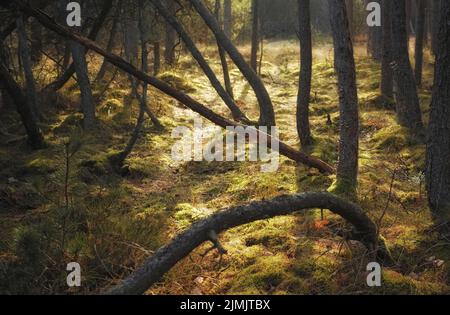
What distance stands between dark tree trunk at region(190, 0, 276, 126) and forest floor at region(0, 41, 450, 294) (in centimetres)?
89

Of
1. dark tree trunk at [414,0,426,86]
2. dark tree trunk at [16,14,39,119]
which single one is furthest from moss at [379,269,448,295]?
dark tree trunk at [414,0,426,86]

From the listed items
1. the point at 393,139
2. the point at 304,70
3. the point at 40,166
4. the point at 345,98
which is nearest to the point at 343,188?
the point at 345,98

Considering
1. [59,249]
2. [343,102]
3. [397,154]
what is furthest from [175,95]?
[397,154]

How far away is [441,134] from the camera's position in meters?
6.44

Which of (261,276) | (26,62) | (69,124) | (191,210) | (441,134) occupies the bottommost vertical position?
(261,276)

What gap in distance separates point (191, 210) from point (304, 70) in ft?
14.8

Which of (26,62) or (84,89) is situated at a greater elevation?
(26,62)

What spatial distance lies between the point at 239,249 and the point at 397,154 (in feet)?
18.2

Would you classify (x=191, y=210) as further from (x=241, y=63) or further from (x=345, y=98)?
(x=241, y=63)

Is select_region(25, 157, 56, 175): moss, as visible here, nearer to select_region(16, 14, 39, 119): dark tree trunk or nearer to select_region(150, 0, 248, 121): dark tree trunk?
select_region(16, 14, 39, 119): dark tree trunk

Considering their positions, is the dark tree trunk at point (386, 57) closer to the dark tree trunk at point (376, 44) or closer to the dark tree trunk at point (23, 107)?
the dark tree trunk at point (376, 44)

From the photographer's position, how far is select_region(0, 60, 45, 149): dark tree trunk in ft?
31.0

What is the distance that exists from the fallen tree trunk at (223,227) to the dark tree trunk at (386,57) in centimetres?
936
